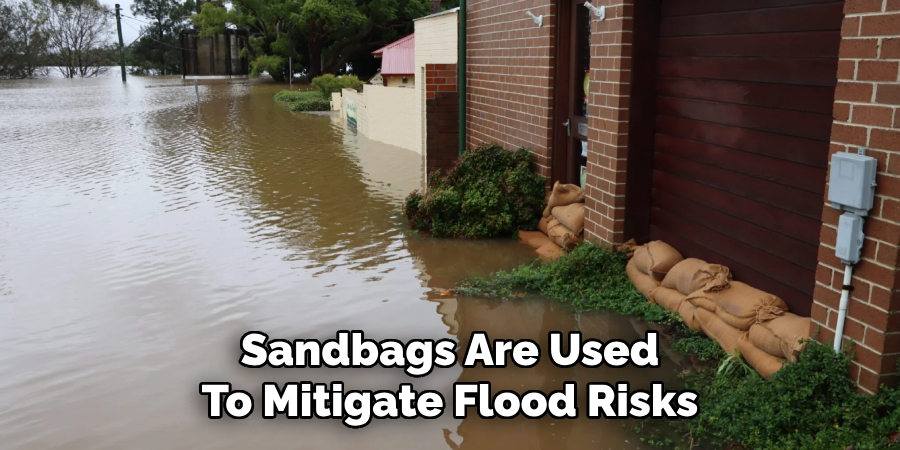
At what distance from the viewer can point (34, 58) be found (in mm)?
65875

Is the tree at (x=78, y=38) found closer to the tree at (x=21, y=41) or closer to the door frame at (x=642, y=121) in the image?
the tree at (x=21, y=41)

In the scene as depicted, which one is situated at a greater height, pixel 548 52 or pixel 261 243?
pixel 548 52

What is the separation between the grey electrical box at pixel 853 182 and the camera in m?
3.76

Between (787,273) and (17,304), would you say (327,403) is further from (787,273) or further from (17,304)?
(17,304)

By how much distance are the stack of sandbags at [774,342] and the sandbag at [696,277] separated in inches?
25.9

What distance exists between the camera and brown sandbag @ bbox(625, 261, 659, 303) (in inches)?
243

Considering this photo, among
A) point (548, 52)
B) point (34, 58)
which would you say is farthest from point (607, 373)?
point (34, 58)

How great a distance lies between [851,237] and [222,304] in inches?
191

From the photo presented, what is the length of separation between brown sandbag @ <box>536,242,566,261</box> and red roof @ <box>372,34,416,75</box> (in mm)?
20890

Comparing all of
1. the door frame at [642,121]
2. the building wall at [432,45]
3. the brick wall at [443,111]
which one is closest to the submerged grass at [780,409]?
the door frame at [642,121]

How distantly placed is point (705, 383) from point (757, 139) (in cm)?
173

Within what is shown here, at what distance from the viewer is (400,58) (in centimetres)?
2934

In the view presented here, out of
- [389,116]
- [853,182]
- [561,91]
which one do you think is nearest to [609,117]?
[561,91]

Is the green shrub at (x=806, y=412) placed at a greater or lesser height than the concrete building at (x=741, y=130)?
lesser
